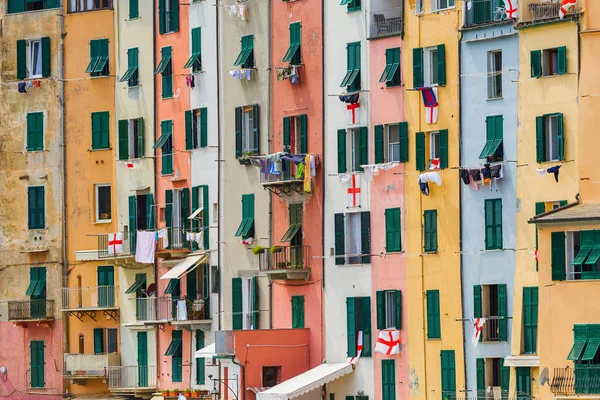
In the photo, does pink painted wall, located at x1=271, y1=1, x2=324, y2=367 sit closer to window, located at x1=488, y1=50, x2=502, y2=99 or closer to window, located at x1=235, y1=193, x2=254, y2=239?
window, located at x1=235, y1=193, x2=254, y2=239

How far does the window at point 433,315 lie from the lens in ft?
295

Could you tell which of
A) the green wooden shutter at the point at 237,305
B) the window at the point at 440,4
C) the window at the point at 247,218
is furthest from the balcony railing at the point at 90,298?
the window at the point at 440,4

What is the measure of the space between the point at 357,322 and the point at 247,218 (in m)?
9.30

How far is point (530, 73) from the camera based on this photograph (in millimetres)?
86312

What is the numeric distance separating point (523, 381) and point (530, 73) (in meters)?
12.5

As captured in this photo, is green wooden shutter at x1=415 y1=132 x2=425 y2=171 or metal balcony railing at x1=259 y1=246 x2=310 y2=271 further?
metal balcony railing at x1=259 y1=246 x2=310 y2=271

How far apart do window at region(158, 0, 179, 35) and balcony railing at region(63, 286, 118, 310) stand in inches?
545

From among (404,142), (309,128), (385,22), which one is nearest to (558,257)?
(404,142)

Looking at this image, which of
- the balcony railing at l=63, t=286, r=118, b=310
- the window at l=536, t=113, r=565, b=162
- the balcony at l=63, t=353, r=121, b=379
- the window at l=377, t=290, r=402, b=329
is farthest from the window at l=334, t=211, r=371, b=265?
the balcony railing at l=63, t=286, r=118, b=310

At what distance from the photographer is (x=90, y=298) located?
364 feet

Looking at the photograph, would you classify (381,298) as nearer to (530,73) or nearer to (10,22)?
(530,73)

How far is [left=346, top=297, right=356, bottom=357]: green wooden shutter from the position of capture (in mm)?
94062

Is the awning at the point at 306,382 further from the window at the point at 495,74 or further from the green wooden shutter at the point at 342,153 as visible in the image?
→ the window at the point at 495,74

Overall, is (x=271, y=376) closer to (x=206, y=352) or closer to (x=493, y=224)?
(x=206, y=352)
